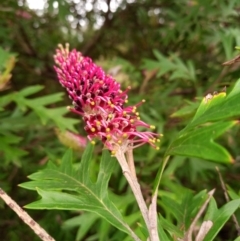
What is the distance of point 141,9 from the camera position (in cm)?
188

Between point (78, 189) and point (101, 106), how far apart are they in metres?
0.12

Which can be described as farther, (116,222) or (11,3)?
(11,3)

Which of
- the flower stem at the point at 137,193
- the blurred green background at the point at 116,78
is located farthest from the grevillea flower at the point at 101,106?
the blurred green background at the point at 116,78

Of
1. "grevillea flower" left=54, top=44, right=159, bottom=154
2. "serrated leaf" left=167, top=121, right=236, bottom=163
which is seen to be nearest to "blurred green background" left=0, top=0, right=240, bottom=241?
"grevillea flower" left=54, top=44, right=159, bottom=154

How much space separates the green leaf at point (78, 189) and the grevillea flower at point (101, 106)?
6cm

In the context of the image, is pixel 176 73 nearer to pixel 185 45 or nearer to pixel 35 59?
pixel 185 45

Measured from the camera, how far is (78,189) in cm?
72

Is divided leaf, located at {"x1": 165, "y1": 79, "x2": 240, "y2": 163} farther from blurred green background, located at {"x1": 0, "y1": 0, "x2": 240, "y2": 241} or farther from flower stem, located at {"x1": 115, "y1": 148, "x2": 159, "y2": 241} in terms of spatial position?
blurred green background, located at {"x1": 0, "y1": 0, "x2": 240, "y2": 241}

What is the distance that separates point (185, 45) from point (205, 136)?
1.34 meters

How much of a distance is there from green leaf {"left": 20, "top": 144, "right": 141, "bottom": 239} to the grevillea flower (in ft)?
0.19

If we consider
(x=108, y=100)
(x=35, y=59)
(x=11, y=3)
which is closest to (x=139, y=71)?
(x=35, y=59)

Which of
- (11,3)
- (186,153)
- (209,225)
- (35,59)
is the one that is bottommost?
(209,225)

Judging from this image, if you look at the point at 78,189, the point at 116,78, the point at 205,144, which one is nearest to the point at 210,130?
the point at 205,144

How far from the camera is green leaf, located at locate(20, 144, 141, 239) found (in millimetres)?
663
